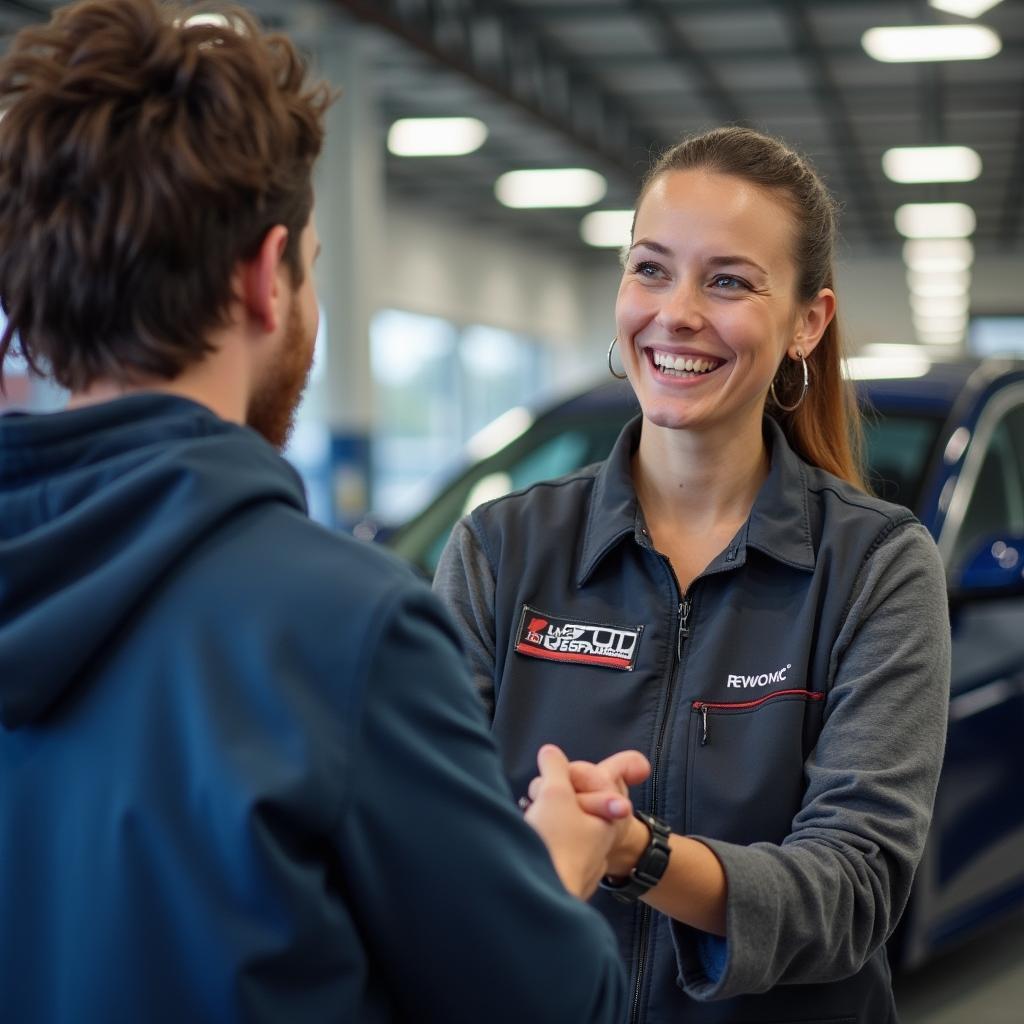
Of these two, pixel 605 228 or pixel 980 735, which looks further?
pixel 605 228

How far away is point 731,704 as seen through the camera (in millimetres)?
1776

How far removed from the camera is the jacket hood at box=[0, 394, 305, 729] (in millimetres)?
1054

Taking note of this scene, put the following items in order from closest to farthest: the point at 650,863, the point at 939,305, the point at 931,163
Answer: the point at 650,863
the point at 931,163
the point at 939,305

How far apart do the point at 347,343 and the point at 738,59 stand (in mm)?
4232

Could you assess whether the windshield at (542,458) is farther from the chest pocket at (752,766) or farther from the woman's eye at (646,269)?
the chest pocket at (752,766)

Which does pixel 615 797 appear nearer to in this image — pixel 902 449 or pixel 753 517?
pixel 753 517

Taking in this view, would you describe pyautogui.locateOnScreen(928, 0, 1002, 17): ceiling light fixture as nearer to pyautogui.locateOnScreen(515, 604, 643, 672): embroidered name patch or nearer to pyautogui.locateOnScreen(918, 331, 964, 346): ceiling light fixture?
pyautogui.locateOnScreen(515, 604, 643, 672): embroidered name patch

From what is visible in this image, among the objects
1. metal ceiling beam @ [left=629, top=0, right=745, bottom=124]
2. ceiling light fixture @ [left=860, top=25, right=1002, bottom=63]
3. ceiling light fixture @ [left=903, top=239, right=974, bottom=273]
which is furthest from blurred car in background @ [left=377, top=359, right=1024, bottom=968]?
ceiling light fixture @ [left=903, top=239, right=974, bottom=273]

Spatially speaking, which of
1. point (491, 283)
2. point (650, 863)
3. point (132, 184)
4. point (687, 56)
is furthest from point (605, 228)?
point (132, 184)

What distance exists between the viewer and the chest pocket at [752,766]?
1.73m

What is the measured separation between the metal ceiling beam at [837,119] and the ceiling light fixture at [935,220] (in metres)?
0.30

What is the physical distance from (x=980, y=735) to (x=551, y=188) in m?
14.4

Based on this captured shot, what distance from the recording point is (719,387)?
6.32 ft

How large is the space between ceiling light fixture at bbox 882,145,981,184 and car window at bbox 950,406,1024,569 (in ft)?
38.1
